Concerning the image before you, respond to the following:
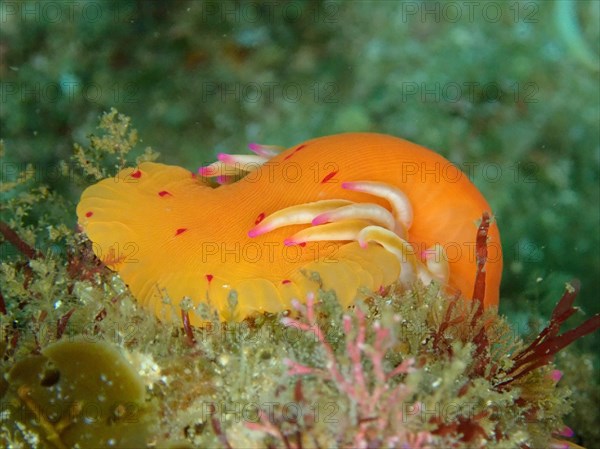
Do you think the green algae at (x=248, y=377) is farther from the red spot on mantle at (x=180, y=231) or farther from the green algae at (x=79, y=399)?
the red spot on mantle at (x=180, y=231)

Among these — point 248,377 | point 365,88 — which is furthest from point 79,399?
point 365,88

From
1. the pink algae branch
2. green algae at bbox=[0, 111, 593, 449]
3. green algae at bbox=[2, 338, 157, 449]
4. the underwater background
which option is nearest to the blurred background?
the underwater background

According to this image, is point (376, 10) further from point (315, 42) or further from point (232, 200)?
point (232, 200)

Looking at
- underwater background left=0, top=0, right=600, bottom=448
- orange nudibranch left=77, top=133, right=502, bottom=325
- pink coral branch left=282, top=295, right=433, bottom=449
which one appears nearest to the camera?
pink coral branch left=282, top=295, right=433, bottom=449

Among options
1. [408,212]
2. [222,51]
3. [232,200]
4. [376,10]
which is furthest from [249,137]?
[408,212]

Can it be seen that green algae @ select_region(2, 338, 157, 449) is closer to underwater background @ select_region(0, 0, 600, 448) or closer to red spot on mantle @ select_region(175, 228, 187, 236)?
red spot on mantle @ select_region(175, 228, 187, 236)

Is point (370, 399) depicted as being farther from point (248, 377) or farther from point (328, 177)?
point (328, 177)

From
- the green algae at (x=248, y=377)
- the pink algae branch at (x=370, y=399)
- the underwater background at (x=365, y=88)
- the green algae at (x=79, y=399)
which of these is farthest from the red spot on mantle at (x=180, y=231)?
the underwater background at (x=365, y=88)
